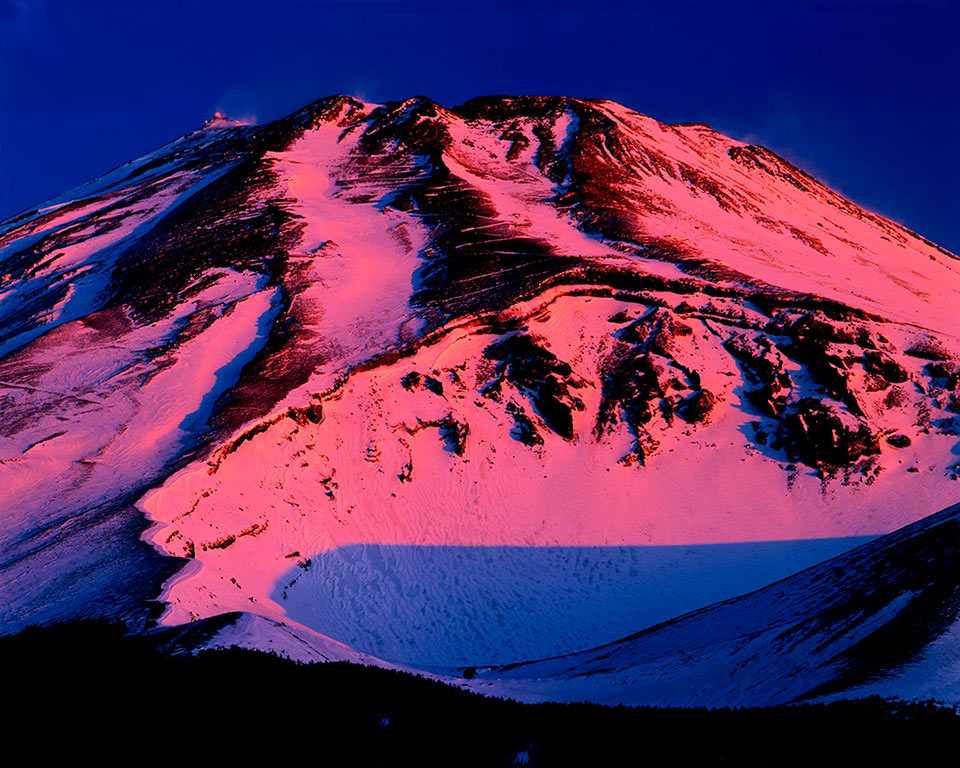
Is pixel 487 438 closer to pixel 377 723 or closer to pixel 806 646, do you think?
pixel 806 646

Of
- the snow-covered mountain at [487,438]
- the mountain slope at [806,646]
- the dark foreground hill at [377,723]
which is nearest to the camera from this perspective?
the dark foreground hill at [377,723]

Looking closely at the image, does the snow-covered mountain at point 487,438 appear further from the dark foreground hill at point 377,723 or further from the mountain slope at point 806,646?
the dark foreground hill at point 377,723

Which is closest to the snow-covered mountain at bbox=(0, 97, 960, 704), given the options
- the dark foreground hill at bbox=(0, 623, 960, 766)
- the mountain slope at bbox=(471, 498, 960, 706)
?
the mountain slope at bbox=(471, 498, 960, 706)

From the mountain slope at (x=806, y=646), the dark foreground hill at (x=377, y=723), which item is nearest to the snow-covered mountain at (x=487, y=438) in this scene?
the mountain slope at (x=806, y=646)

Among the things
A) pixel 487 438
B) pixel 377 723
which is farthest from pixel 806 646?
pixel 487 438

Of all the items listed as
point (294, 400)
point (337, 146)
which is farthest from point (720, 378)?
point (337, 146)

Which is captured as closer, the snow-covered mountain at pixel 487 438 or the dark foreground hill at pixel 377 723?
the dark foreground hill at pixel 377 723

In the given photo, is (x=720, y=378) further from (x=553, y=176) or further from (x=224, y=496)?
(x=553, y=176)

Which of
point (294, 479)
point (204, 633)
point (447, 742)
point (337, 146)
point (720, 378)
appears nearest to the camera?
point (447, 742)

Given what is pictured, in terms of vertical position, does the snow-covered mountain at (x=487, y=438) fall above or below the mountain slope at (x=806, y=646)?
above
